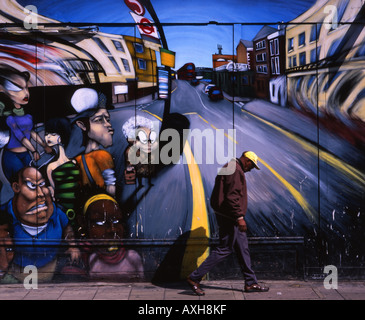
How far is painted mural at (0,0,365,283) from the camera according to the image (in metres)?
8.03

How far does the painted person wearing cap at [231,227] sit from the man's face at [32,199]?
Result: 2316 mm

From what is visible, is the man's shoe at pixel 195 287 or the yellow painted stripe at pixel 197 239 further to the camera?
the yellow painted stripe at pixel 197 239

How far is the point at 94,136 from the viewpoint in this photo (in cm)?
812

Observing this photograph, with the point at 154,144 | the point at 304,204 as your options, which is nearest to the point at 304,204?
the point at 304,204

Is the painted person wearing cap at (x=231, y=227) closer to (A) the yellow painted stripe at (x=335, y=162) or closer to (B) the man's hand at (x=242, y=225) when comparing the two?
(B) the man's hand at (x=242, y=225)

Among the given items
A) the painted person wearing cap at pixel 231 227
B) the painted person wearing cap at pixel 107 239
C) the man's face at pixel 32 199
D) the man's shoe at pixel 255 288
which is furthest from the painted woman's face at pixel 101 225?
the man's shoe at pixel 255 288

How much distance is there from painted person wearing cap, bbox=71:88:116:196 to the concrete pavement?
1.42 m

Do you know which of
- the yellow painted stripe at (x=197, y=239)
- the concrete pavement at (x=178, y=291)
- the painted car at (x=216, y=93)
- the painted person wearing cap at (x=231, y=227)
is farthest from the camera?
the painted car at (x=216, y=93)

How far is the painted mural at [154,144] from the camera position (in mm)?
8031

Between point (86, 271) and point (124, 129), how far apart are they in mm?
2118

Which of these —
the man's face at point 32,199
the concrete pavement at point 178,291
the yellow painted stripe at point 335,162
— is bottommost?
the concrete pavement at point 178,291

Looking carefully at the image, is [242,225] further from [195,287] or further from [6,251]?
[6,251]

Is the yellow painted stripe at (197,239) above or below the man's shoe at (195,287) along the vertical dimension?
above
